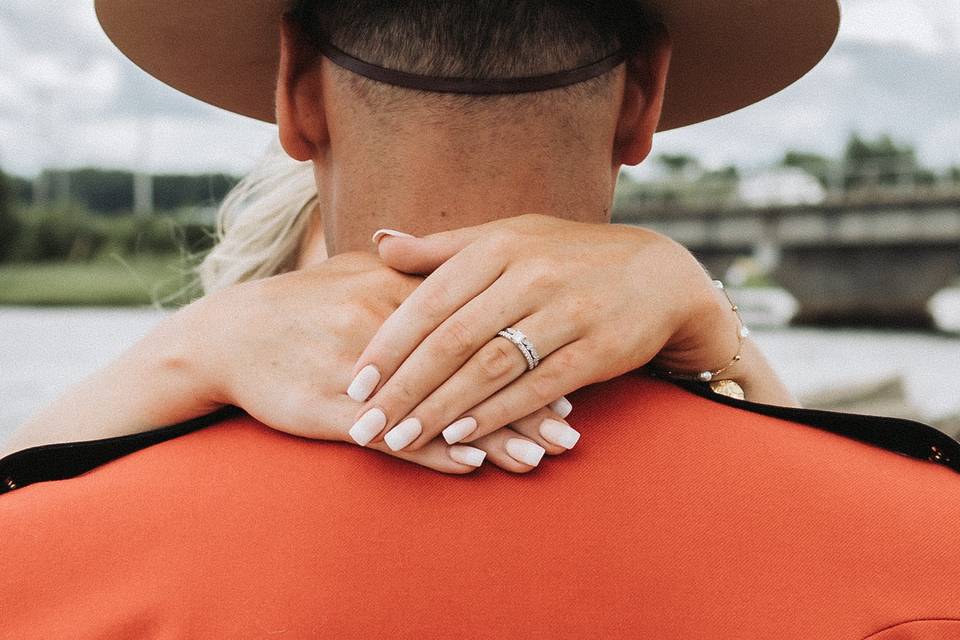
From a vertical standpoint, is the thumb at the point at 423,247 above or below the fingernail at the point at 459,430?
above

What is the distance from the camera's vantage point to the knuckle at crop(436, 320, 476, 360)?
46.2 inches

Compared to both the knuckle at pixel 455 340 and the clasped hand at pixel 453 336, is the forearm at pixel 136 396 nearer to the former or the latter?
the clasped hand at pixel 453 336

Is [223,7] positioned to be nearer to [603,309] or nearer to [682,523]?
[603,309]

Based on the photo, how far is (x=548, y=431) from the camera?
1213 millimetres

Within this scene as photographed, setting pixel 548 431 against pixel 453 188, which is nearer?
pixel 548 431

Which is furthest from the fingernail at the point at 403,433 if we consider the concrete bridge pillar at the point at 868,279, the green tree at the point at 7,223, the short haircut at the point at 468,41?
the green tree at the point at 7,223

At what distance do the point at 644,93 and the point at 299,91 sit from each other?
1.89 ft

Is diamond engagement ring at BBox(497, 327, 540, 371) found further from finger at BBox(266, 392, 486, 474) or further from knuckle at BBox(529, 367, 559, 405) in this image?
finger at BBox(266, 392, 486, 474)

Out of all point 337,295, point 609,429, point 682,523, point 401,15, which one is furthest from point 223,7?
point 682,523

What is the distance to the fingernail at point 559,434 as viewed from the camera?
1211 mm

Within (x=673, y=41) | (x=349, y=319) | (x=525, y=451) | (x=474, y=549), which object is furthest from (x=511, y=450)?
(x=673, y=41)

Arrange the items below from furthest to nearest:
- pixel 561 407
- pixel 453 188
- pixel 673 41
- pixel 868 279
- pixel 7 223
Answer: pixel 7 223
pixel 868 279
pixel 673 41
pixel 453 188
pixel 561 407

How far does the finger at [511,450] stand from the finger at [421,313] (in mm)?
156

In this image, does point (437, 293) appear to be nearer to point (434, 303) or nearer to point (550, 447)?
point (434, 303)
